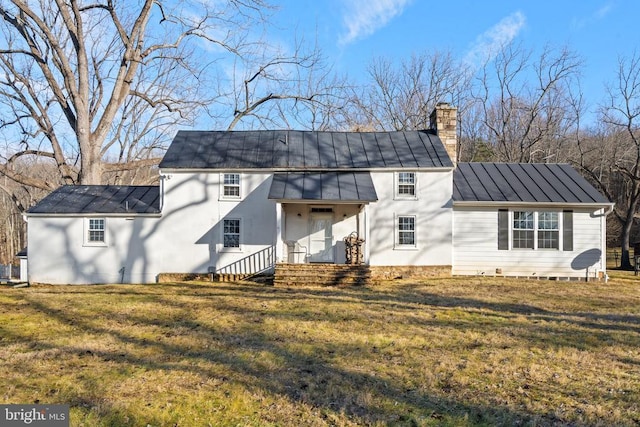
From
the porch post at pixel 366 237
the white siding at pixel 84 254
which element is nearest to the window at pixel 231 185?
the white siding at pixel 84 254

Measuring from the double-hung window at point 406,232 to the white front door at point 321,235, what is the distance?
2698 millimetres

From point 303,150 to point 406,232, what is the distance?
17.9 ft

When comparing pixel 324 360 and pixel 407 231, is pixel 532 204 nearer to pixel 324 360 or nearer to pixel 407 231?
pixel 407 231

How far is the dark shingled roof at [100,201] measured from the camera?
15.3 m

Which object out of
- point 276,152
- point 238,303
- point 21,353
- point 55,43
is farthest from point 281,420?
point 55,43

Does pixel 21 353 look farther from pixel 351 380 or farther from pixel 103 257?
pixel 103 257

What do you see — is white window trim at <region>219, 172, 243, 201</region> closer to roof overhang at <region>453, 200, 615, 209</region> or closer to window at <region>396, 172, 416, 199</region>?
window at <region>396, 172, 416, 199</region>

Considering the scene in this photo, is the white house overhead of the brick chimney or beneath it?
beneath

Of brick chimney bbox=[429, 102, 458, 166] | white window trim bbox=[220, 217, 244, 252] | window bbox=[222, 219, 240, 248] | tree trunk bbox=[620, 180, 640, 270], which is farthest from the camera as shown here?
tree trunk bbox=[620, 180, 640, 270]

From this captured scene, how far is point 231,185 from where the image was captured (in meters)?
15.7

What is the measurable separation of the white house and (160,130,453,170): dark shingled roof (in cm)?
9

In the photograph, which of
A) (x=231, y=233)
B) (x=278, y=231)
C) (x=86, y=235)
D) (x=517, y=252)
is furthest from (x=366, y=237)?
(x=86, y=235)

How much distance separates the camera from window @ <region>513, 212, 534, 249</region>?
51.6 feet

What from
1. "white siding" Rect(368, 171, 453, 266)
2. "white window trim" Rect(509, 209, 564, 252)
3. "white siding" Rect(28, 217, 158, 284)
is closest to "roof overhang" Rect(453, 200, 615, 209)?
"white window trim" Rect(509, 209, 564, 252)
